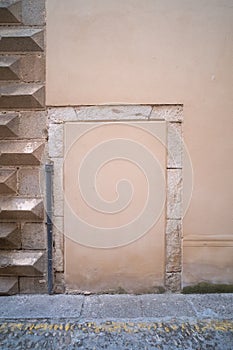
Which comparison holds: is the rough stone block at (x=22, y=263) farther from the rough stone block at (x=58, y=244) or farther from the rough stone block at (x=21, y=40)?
the rough stone block at (x=21, y=40)

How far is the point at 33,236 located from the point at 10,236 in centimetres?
23

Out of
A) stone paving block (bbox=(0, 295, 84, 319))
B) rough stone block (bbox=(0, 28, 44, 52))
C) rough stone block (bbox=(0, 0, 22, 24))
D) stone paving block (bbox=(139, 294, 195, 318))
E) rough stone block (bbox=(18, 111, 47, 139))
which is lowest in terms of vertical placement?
stone paving block (bbox=(0, 295, 84, 319))

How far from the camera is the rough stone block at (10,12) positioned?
2.39 meters

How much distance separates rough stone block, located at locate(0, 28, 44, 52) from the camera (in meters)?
2.41

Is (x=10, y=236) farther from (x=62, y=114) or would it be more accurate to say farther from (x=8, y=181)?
(x=62, y=114)

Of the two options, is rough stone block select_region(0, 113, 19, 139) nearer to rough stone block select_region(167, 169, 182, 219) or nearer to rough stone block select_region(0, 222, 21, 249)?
rough stone block select_region(0, 222, 21, 249)

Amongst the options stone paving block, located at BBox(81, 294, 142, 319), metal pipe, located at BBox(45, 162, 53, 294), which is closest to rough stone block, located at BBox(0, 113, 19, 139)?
metal pipe, located at BBox(45, 162, 53, 294)

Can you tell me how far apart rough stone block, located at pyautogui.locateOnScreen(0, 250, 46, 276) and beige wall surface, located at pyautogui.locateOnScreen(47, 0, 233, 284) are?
1534 mm

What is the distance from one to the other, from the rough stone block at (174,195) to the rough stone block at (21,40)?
6.16ft

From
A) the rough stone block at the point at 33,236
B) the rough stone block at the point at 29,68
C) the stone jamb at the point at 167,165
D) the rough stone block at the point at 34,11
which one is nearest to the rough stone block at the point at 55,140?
the stone jamb at the point at 167,165

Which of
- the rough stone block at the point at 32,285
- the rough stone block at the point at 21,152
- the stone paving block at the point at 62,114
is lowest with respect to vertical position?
the rough stone block at the point at 32,285

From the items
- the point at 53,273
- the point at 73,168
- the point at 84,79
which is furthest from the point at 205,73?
the point at 53,273

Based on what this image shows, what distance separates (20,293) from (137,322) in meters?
1.26

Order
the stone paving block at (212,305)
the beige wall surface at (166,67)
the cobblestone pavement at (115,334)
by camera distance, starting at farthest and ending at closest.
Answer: the beige wall surface at (166,67), the stone paving block at (212,305), the cobblestone pavement at (115,334)
